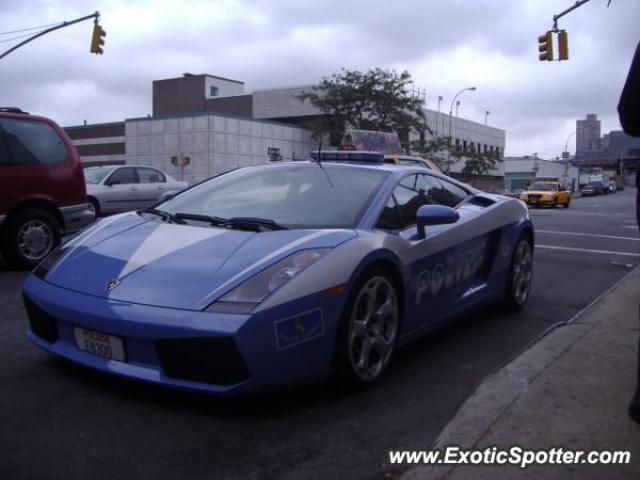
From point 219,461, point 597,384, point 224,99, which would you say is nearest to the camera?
point 219,461

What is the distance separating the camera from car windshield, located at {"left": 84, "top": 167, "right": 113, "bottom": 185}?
15102 millimetres

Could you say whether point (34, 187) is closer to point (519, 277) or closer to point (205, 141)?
point (519, 277)

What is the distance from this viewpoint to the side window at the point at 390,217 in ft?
12.7

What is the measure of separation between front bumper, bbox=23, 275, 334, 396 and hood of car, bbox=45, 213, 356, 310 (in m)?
0.09

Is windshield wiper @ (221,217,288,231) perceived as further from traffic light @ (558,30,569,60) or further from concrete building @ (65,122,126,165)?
concrete building @ (65,122,126,165)

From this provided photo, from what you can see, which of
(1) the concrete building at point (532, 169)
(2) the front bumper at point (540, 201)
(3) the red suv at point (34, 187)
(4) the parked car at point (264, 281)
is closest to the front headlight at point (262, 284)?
(4) the parked car at point (264, 281)

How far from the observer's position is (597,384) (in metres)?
3.58

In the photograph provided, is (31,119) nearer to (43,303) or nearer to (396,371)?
(43,303)

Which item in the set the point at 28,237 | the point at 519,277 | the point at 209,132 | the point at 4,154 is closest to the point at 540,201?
the point at 209,132

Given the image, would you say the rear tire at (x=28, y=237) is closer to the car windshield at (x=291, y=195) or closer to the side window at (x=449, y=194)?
the car windshield at (x=291, y=195)

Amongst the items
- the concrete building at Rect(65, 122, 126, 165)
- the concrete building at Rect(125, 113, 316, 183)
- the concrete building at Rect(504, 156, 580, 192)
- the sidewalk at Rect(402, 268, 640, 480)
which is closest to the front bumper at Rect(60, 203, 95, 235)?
the sidewalk at Rect(402, 268, 640, 480)

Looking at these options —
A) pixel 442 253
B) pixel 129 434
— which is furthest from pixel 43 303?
pixel 442 253

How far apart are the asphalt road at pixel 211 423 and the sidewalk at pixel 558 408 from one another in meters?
0.16

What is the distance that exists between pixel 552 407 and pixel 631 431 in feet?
1.24
